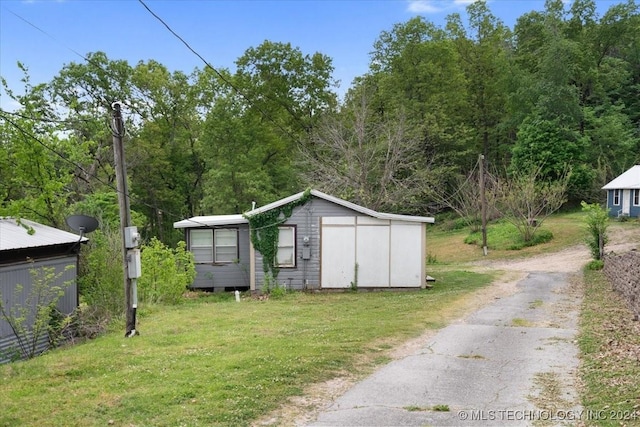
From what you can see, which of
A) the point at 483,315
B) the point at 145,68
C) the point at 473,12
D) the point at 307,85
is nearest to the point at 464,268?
the point at 483,315

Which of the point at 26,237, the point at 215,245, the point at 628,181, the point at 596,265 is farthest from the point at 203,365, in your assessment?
the point at 628,181

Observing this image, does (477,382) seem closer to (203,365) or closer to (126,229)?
(203,365)

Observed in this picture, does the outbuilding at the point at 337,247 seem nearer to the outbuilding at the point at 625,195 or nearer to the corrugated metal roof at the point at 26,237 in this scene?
the corrugated metal roof at the point at 26,237

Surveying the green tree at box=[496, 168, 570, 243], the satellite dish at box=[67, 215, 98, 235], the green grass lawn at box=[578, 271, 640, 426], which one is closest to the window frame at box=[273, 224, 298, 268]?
the satellite dish at box=[67, 215, 98, 235]

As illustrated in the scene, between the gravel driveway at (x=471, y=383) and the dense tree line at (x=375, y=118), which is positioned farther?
the dense tree line at (x=375, y=118)

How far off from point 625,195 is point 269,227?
26.6m

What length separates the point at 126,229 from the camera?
32.0ft

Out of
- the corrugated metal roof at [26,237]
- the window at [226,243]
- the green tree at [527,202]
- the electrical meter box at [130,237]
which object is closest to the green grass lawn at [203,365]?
the electrical meter box at [130,237]

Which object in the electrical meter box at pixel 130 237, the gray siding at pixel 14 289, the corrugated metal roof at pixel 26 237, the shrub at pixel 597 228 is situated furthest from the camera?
the shrub at pixel 597 228

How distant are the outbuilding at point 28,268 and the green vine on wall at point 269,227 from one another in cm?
521

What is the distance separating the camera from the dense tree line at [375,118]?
30.1 meters

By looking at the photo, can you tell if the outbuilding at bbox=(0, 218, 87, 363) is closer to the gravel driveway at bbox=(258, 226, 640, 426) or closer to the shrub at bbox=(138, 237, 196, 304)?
the shrub at bbox=(138, 237, 196, 304)

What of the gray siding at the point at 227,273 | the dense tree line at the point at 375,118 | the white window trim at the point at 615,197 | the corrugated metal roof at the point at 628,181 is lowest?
the gray siding at the point at 227,273

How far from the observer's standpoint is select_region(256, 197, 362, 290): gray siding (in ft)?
57.0
